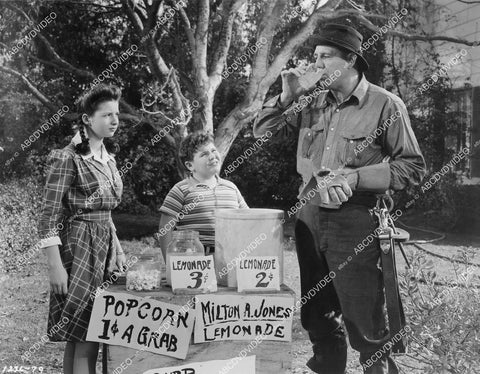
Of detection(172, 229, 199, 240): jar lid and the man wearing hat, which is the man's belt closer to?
the man wearing hat

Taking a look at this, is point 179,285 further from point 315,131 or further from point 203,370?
point 315,131

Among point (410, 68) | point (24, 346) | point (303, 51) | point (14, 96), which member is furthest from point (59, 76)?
point (24, 346)

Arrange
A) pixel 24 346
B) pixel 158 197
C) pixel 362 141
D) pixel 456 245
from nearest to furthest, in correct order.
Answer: pixel 362 141
pixel 24 346
pixel 456 245
pixel 158 197

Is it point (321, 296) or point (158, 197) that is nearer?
point (321, 296)

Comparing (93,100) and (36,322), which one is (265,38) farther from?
(93,100)

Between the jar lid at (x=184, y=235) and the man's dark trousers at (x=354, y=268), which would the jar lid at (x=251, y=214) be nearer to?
the jar lid at (x=184, y=235)

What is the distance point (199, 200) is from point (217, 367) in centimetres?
104

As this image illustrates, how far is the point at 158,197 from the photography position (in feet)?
39.9

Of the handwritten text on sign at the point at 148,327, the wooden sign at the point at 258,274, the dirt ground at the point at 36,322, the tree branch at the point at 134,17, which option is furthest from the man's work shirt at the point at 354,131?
the tree branch at the point at 134,17

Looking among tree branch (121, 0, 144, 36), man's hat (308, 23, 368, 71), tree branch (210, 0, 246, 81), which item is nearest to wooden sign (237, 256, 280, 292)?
man's hat (308, 23, 368, 71)

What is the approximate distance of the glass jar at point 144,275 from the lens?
239 cm

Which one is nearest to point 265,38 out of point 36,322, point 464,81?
point 464,81

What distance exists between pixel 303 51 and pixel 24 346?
7789 mm

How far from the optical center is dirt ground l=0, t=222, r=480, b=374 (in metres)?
4.43
